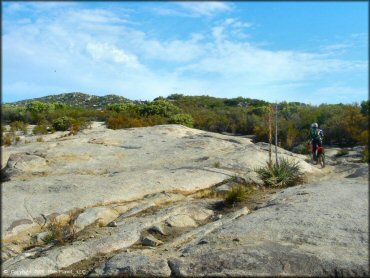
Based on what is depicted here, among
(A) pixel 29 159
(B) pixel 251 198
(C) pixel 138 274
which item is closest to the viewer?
(C) pixel 138 274

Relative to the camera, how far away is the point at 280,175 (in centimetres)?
1435

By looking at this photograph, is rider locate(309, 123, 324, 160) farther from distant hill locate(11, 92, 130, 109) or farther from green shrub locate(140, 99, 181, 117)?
distant hill locate(11, 92, 130, 109)

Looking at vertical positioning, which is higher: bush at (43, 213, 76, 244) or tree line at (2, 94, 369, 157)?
tree line at (2, 94, 369, 157)

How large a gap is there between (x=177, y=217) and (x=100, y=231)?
1.82 metres

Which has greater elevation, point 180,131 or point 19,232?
point 180,131

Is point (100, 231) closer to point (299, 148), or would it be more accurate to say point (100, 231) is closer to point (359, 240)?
point (359, 240)

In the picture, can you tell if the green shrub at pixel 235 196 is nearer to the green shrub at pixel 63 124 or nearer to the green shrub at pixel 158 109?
the green shrub at pixel 63 124

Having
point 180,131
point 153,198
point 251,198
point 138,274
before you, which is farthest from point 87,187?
point 180,131

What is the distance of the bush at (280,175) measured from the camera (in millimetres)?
14227

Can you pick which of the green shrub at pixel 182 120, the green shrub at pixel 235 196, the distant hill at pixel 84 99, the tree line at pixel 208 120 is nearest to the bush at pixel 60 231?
the green shrub at pixel 235 196

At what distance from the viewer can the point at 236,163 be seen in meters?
15.8

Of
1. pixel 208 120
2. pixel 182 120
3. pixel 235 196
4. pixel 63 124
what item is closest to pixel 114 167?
pixel 235 196

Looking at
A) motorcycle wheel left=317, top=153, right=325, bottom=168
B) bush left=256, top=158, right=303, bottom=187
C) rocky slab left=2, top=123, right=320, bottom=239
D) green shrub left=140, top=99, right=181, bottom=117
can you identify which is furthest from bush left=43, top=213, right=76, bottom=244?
green shrub left=140, top=99, right=181, bottom=117

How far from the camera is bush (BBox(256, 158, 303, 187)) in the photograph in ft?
46.7
